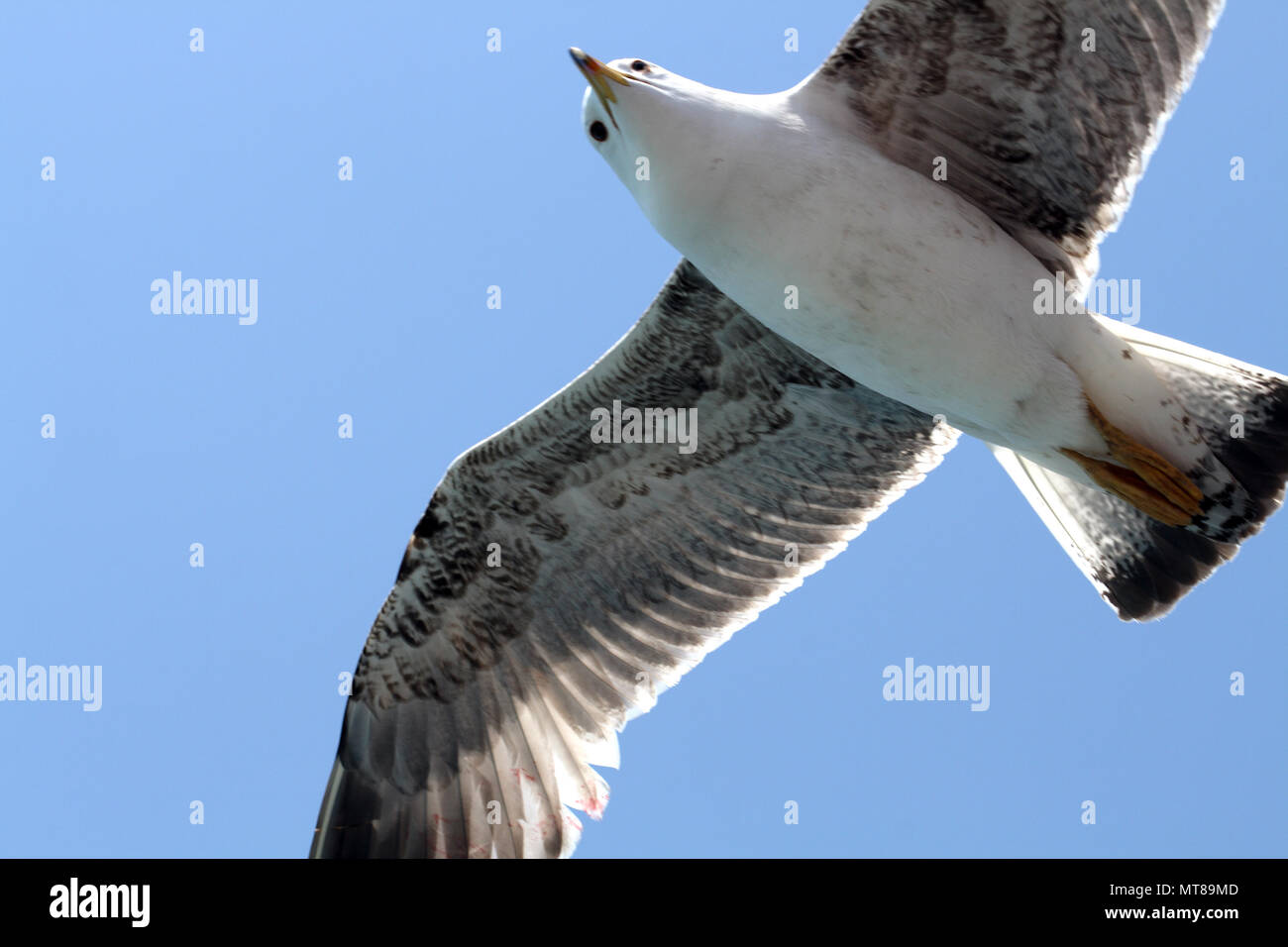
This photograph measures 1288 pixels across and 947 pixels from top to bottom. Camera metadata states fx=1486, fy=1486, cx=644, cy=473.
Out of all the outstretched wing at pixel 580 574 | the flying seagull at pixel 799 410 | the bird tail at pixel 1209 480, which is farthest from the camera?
the outstretched wing at pixel 580 574

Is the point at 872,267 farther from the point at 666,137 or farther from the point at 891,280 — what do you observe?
the point at 666,137

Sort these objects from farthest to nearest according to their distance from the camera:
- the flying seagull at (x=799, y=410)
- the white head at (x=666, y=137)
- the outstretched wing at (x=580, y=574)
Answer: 1. the outstretched wing at (x=580, y=574)
2. the flying seagull at (x=799, y=410)
3. the white head at (x=666, y=137)

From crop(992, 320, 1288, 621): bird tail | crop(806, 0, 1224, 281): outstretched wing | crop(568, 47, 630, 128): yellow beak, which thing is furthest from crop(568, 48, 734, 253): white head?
crop(992, 320, 1288, 621): bird tail

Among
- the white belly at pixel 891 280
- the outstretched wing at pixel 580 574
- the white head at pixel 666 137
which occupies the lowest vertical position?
the outstretched wing at pixel 580 574

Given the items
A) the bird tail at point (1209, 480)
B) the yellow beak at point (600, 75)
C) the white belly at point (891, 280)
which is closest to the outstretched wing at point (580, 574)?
the white belly at point (891, 280)

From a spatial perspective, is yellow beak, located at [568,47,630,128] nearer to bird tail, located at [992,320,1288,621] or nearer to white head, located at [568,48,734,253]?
white head, located at [568,48,734,253]
